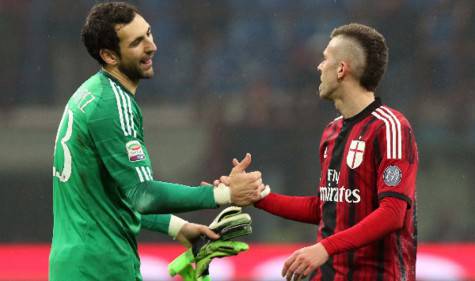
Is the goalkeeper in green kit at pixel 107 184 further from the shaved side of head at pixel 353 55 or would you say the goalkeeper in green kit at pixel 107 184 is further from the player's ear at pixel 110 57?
the shaved side of head at pixel 353 55

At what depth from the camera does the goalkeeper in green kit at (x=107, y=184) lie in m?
3.68

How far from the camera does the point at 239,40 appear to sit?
8766 millimetres

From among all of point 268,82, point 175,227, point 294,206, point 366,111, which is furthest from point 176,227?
point 268,82

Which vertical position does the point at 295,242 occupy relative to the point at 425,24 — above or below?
below

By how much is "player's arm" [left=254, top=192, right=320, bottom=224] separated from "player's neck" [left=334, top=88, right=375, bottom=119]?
1.29ft

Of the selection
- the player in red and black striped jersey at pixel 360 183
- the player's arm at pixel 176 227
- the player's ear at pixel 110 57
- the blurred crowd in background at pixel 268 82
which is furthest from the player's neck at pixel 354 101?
the blurred crowd in background at pixel 268 82

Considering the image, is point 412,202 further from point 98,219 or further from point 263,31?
point 263,31

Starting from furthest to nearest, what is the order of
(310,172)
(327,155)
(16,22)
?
(16,22) → (310,172) → (327,155)

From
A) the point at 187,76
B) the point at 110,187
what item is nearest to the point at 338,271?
the point at 110,187

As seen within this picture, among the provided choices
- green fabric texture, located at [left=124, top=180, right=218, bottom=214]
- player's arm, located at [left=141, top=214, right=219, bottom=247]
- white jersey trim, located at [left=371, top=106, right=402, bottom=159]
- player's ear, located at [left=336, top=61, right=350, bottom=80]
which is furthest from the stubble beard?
white jersey trim, located at [left=371, top=106, right=402, bottom=159]

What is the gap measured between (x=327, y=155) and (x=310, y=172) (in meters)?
4.34

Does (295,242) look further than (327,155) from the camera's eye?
Yes

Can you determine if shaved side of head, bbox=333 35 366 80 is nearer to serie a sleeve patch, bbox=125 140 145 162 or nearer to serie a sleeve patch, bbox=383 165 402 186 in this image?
serie a sleeve patch, bbox=383 165 402 186

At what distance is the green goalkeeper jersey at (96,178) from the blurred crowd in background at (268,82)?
4.50 m
